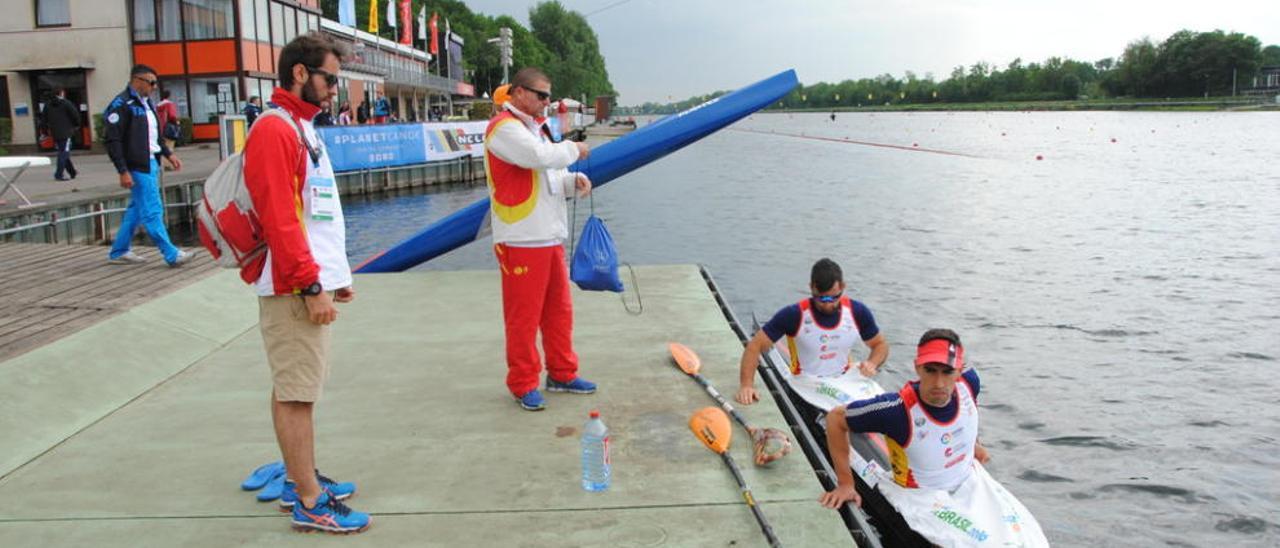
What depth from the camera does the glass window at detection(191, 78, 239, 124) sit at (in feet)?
117

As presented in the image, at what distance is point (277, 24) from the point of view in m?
39.2

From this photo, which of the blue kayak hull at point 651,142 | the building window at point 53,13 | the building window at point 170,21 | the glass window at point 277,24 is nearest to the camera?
the blue kayak hull at point 651,142

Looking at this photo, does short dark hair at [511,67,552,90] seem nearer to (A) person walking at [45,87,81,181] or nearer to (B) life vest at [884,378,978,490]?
(B) life vest at [884,378,978,490]

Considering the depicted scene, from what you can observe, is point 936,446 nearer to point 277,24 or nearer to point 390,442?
point 390,442

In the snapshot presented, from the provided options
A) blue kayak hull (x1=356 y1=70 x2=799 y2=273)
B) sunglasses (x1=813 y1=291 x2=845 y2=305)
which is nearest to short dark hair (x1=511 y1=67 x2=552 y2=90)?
sunglasses (x1=813 y1=291 x2=845 y2=305)

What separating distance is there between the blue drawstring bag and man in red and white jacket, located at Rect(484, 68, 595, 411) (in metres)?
0.40

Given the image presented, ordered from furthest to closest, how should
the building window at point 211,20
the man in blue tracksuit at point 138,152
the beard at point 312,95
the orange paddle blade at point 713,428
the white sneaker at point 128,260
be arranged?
the building window at point 211,20 < the white sneaker at point 128,260 < the man in blue tracksuit at point 138,152 < the orange paddle blade at point 713,428 < the beard at point 312,95

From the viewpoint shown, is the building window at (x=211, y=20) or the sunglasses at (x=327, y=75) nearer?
the sunglasses at (x=327, y=75)

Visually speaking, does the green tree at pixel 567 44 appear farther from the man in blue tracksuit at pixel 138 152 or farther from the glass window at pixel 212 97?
the man in blue tracksuit at pixel 138 152

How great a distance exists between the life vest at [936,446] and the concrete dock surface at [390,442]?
495 millimetres

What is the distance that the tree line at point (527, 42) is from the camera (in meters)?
111

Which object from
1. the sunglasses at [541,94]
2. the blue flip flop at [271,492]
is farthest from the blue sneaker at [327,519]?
the sunglasses at [541,94]

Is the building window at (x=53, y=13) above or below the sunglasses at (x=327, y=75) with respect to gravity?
above

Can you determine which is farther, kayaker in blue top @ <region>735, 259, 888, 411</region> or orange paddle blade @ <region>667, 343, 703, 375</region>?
orange paddle blade @ <region>667, 343, 703, 375</region>
